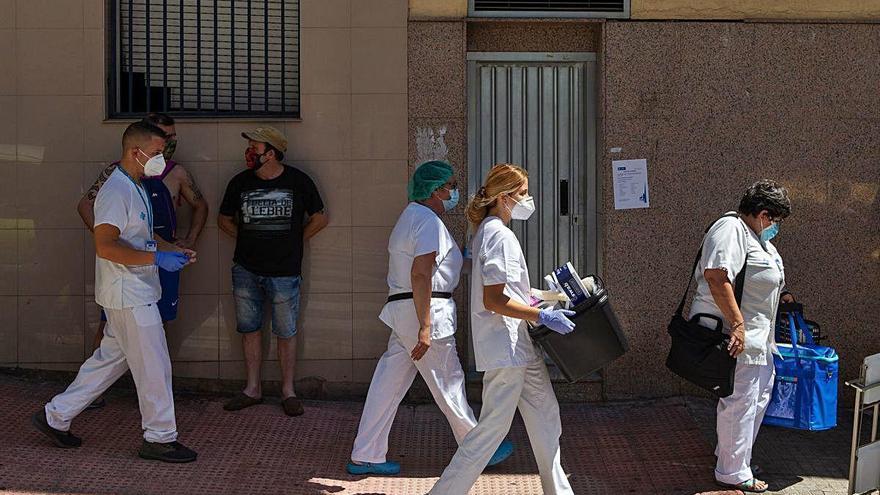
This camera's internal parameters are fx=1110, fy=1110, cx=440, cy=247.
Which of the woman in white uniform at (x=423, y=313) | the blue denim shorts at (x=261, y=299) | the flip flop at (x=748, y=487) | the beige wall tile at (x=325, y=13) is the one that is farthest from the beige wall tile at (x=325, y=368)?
the flip flop at (x=748, y=487)

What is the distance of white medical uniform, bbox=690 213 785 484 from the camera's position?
5844mm

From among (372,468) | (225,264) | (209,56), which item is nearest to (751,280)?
(372,468)

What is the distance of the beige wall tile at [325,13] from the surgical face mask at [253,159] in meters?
1.00

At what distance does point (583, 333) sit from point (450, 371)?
3.33ft

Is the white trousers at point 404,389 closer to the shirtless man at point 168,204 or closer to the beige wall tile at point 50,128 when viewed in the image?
the shirtless man at point 168,204

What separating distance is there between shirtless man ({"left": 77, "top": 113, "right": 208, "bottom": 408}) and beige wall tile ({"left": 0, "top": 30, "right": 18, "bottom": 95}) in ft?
3.10

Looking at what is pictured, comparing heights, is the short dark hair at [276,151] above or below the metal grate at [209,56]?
below

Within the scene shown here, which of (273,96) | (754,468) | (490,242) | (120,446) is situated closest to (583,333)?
(490,242)

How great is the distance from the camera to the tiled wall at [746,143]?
7.71 meters

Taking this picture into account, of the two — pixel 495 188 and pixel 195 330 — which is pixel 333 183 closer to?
pixel 195 330

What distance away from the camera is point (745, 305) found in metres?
5.94

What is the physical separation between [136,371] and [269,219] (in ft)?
5.22

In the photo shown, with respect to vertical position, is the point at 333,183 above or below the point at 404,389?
above

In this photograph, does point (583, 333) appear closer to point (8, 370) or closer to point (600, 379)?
point (600, 379)
